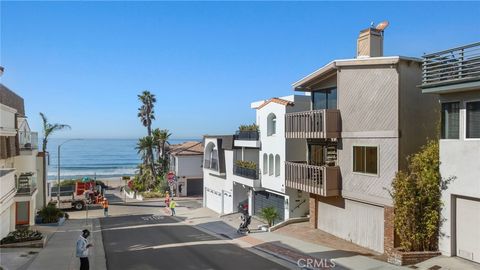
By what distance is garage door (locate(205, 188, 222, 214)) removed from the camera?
37094 millimetres

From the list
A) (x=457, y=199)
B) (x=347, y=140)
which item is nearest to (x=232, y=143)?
(x=347, y=140)

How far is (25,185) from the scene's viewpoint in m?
27.6

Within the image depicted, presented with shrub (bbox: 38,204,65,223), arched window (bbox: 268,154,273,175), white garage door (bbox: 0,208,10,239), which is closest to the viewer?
A: white garage door (bbox: 0,208,10,239)

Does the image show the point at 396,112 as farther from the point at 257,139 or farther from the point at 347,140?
the point at 257,139

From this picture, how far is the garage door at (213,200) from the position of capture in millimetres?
Answer: 37094

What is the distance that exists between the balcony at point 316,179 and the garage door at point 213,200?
48.1 ft

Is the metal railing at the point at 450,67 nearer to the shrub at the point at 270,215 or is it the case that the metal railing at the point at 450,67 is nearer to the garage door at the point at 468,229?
the garage door at the point at 468,229

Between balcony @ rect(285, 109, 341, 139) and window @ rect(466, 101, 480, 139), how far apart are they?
6.44 m

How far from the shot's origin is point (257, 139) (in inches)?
1174

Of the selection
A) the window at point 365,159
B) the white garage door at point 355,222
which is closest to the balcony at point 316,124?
the window at point 365,159

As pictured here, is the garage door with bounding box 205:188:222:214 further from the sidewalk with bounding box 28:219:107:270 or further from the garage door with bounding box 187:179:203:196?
the garage door with bounding box 187:179:203:196

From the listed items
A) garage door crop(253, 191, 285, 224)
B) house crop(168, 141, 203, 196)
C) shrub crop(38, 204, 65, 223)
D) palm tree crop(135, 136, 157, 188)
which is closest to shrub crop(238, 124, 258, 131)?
garage door crop(253, 191, 285, 224)

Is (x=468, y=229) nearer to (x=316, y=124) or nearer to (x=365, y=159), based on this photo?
(x=365, y=159)

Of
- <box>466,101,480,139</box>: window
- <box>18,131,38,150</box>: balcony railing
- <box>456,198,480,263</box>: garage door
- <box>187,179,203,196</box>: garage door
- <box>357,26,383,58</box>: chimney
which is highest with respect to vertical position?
<box>357,26,383,58</box>: chimney
